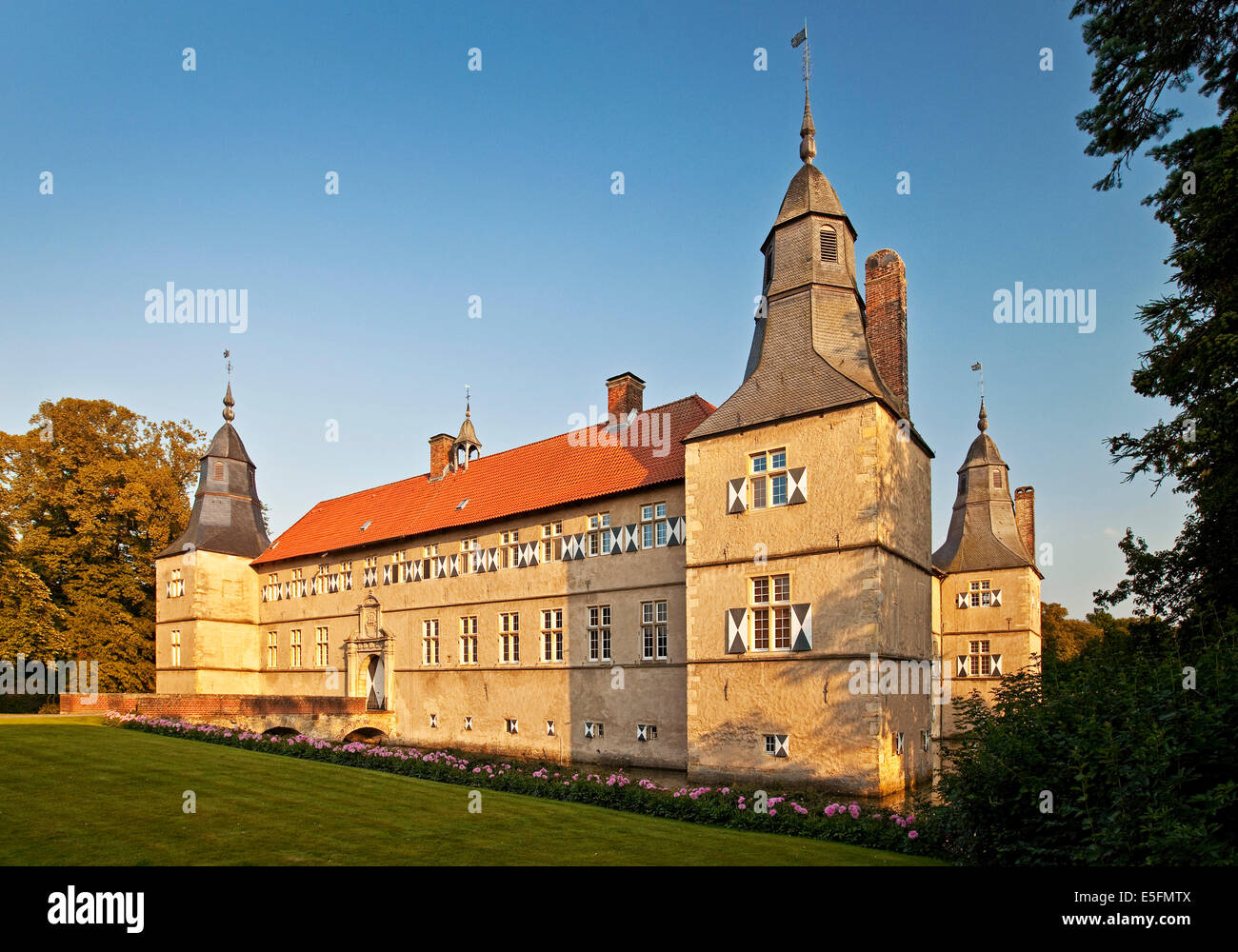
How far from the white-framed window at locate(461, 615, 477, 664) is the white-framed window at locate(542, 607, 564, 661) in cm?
329

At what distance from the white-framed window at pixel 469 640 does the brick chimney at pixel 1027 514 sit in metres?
23.4

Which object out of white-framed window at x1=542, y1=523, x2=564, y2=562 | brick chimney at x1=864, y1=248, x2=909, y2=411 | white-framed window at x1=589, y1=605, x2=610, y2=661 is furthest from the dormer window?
white-framed window at x1=589, y1=605, x2=610, y2=661

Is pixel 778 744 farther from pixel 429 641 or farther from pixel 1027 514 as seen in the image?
pixel 1027 514

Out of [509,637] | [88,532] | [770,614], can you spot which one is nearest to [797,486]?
[770,614]

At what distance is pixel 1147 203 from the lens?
12.7 meters

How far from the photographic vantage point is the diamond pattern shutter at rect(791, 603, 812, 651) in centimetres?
1617

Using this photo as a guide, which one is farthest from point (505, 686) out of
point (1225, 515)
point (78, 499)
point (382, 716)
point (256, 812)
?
point (78, 499)

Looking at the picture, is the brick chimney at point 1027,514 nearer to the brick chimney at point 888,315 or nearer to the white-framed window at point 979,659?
the white-framed window at point 979,659

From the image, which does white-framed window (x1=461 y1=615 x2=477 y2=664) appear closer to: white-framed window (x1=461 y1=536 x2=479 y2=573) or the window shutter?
white-framed window (x1=461 y1=536 x2=479 y2=573)

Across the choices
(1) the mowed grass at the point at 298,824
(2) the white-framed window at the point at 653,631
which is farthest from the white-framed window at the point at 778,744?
(2) the white-framed window at the point at 653,631

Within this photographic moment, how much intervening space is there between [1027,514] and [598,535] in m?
23.1

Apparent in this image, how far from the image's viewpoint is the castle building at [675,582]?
16.2 m
